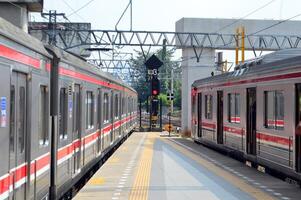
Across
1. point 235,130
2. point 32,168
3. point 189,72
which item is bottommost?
point 32,168

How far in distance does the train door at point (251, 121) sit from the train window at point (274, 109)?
1.50 metres

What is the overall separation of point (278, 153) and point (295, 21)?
2631cm

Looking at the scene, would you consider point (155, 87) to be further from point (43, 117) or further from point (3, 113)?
point (3, 113)

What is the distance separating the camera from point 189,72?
36.8 m

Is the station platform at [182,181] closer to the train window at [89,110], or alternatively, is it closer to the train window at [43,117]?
the train window at [89,110]

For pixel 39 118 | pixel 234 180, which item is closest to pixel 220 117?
pixel 234 180

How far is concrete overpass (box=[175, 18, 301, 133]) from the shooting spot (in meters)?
36.8

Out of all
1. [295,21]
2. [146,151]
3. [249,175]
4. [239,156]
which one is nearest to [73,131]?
[249,175]

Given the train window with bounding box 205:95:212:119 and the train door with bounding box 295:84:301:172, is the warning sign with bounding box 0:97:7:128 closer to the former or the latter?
the train door with bounding box 295:84:301:172

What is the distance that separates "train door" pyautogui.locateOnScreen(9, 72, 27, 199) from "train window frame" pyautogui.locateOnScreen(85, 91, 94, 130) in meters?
6.30

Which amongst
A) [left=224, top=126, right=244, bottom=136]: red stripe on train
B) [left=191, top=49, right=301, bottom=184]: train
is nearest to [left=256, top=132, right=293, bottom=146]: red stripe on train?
[left=191, top=49, right=301, bottom=184]: train

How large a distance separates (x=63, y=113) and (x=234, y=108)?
959 cm

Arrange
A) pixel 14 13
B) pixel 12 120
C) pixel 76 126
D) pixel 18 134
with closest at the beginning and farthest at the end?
pixel 12 120, pixel 18 134, pixel 76 126, pixel 14 13

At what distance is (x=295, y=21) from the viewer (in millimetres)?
38375
